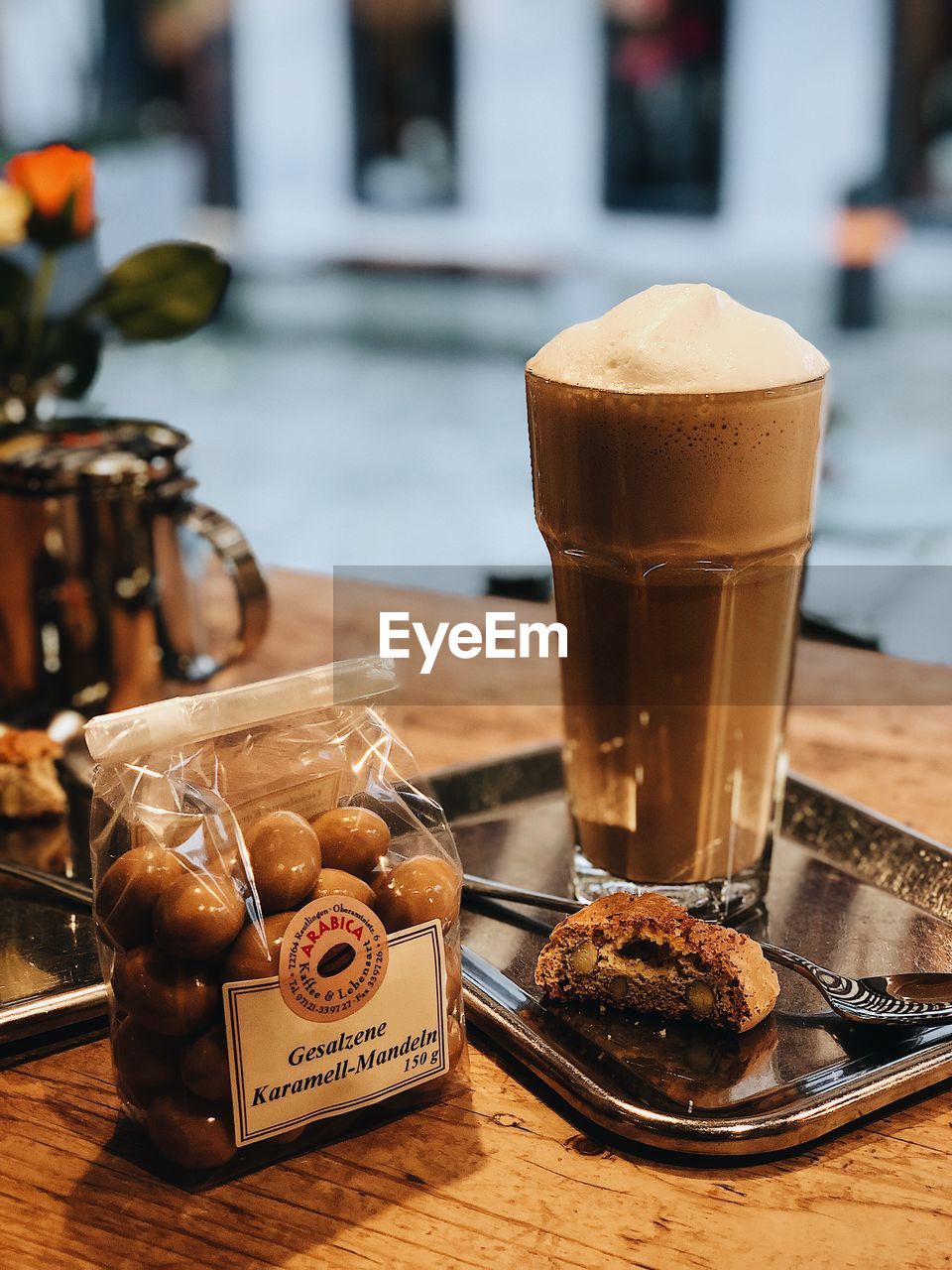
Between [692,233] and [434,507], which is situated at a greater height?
[692,233]

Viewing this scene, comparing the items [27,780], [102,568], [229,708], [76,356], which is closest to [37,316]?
[76,356]

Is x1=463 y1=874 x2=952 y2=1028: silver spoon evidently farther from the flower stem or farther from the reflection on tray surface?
the flower stem

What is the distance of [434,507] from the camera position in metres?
4.30

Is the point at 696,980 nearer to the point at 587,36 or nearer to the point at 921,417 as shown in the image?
the point at 921,417

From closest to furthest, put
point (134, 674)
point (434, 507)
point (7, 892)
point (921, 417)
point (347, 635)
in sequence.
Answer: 1. point (7, 892)
2. point (134, 674)
3. point (347, 635)
4. point (434, 507)
5. point (921, 417)

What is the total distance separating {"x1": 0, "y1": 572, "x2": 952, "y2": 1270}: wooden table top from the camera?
49cm

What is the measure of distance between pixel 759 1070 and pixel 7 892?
1.26ft

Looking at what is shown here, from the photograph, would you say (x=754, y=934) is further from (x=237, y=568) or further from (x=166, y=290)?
(x=166, y=290)

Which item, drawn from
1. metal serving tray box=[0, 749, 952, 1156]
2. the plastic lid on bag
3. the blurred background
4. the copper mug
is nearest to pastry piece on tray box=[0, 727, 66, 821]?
metal serving tray box=[0, 749, 952, 1156]

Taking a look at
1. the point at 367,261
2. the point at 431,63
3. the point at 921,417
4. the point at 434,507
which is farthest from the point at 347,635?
the point at 431,63

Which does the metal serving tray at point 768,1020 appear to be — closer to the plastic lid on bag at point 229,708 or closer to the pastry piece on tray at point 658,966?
the pastry piece on tray at point 658,966

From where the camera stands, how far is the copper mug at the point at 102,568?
2.99 feet

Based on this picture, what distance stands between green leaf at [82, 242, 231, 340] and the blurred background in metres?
3.14

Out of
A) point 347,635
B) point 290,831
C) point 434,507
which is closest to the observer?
point 290,831
